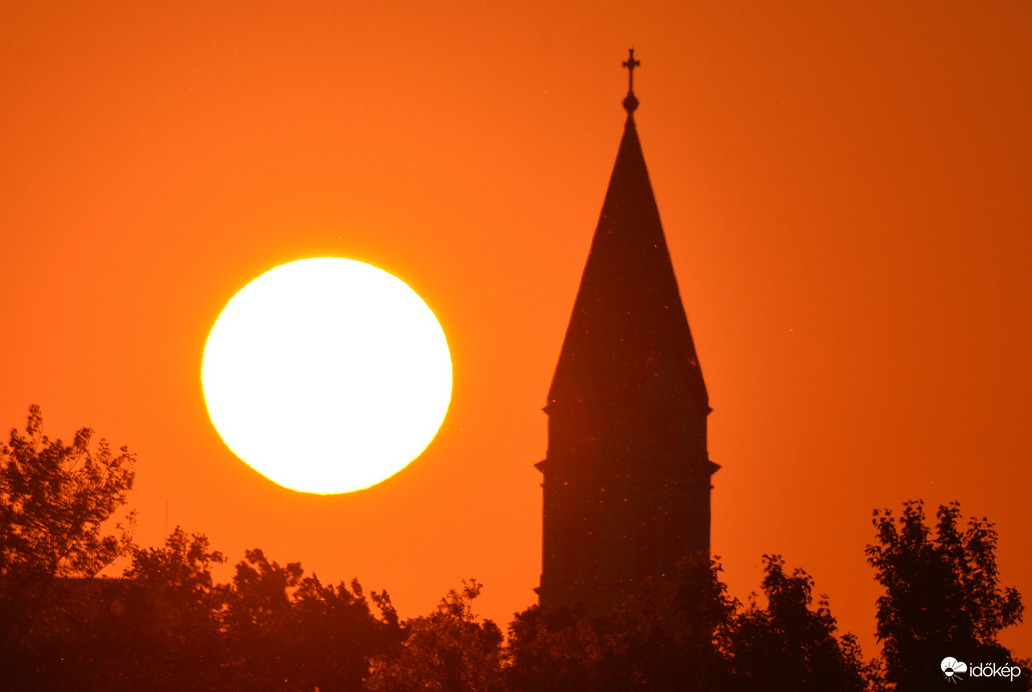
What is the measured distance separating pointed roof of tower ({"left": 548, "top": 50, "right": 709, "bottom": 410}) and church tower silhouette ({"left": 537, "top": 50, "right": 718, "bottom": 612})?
0.09ft

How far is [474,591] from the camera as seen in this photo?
4388cm

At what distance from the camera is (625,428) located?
187ft

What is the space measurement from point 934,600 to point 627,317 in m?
23.3

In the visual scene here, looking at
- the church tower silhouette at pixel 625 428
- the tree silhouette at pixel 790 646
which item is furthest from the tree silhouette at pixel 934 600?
the church tower silhouette at pixel 625 428

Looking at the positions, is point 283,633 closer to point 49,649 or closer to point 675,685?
point 49,649

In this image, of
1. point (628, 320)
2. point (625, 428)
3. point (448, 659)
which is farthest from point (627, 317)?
point (448, 659)

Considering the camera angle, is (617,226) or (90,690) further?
(617,226)

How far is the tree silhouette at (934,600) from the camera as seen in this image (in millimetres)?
34344

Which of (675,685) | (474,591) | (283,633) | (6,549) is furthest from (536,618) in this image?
(283,633)

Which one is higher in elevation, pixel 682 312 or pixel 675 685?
pixel 682 312

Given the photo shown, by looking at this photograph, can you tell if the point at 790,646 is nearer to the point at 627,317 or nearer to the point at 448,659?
the point at 448,659

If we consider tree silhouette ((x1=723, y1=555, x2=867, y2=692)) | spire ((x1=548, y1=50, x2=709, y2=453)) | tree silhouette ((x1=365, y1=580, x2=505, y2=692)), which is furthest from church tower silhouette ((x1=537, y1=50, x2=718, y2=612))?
tree silhouette ((x1=723, y1=555, x2=867, y2=692))

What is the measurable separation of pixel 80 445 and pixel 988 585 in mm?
22967

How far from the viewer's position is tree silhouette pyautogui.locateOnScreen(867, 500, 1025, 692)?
3434 centimetres
